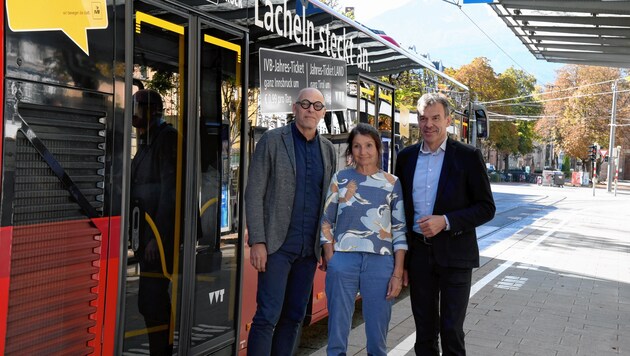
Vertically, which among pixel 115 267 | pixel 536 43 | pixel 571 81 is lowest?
pixel 115 267

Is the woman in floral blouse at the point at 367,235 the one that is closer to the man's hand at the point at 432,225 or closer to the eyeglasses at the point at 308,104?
the man's hand at the point at 432,225

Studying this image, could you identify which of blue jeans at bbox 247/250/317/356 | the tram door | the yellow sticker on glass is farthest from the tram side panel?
blue jeans at bbox 247/250/317/356

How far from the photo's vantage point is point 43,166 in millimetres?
2977

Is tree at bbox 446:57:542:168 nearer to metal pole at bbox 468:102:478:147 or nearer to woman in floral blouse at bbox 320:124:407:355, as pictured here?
metal pole at bbox 468:102:478:147

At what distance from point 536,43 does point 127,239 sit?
13.4m

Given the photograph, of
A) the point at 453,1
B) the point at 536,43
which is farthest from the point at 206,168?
the point at 536,43

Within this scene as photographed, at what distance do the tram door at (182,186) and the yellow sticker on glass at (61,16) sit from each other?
318 millimetres

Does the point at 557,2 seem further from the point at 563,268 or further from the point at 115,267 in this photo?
the point at 115,267

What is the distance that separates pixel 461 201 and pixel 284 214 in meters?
1.09

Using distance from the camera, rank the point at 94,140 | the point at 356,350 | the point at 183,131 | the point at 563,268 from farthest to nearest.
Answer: the point at 563,268
the point at 356,350
the point at 183,131
the point at 94,140

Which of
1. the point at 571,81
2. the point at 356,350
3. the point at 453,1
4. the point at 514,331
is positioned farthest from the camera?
the point at 571,81

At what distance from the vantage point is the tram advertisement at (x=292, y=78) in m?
4.95

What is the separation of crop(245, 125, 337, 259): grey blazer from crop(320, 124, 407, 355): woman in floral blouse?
0.88 ft

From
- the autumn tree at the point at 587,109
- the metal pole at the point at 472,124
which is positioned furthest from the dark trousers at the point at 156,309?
the autumn tree at the point at 587,109
